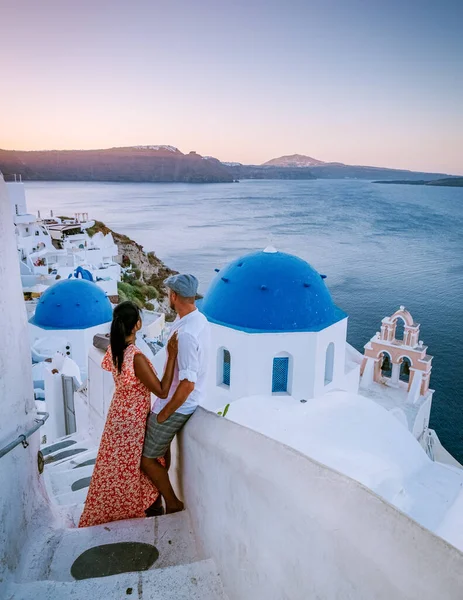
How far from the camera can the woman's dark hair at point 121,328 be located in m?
2.59

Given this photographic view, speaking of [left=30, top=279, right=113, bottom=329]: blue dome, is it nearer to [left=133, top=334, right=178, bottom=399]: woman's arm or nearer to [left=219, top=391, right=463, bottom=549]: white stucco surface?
[left=219, top=391, right=463, bottom=549]: white stucco surface

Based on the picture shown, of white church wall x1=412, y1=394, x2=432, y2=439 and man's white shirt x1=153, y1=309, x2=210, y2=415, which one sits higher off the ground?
man's white shirt x1=153, y1=309, x2=210, y2=415

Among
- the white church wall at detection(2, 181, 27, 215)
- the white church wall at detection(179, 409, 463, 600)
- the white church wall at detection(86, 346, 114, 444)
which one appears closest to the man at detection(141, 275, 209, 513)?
the white church wall at detection(179, 409, 463, 600)

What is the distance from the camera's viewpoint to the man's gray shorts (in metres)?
2.68

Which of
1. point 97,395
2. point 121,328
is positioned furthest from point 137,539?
point 97,395

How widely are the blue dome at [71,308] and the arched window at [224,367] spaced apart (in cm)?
536

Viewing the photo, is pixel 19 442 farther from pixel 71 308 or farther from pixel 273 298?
pixel 71 308

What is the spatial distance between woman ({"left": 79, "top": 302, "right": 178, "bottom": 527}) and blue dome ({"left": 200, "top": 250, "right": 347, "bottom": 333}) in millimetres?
6063

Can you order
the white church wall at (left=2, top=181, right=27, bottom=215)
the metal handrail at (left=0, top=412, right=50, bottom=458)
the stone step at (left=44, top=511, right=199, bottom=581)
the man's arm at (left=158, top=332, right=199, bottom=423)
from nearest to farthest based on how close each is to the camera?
the metal handrail at (left=0, top=412, right=50, bottom=458), the stone step at (left=44, top=511, right=199, bottom=581), the man's arm at (left=158, top=332, right=199, bottom=423), the white church wall at (left=2, top=181, right=27, bottom=215)

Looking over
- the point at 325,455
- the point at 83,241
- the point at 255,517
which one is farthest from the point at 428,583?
the point at 83,241

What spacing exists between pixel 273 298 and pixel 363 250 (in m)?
54.4

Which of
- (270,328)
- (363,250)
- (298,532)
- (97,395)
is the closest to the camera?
(298,532)

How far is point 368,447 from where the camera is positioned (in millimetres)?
5027

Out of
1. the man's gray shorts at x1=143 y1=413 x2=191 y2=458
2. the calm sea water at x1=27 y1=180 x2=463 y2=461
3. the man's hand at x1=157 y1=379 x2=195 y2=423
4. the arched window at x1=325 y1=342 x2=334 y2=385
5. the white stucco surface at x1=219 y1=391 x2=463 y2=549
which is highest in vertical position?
the man's hand at x1=157 y1=379 x2=195 y2=423
